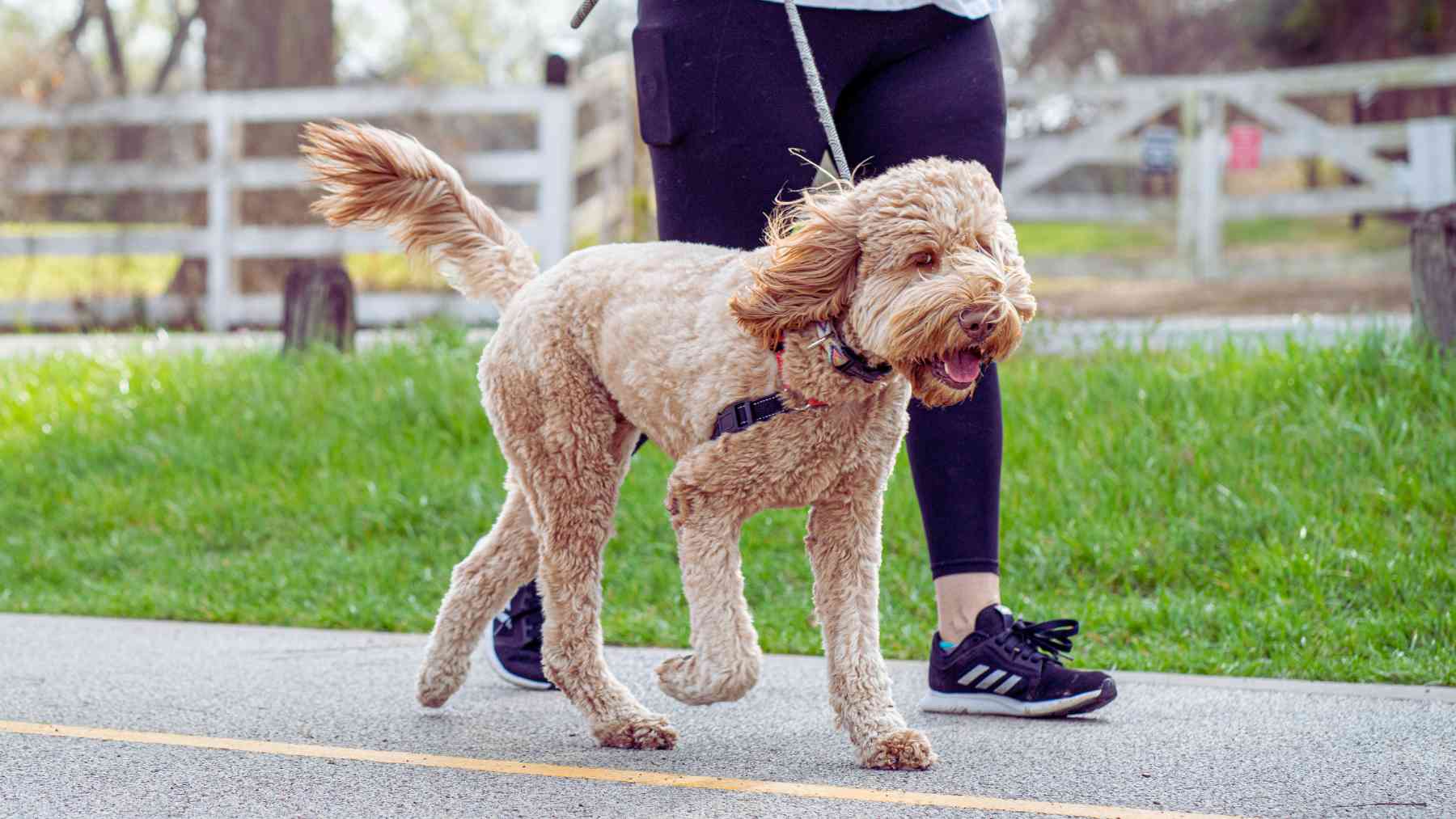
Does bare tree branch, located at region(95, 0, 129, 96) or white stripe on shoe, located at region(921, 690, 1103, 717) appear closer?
white stripe on shoe, located at region(921, 690, 1103, 717)

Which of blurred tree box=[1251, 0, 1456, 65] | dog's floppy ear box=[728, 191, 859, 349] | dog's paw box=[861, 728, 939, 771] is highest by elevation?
blurred tree box=[1251, 0, 1456, 65]

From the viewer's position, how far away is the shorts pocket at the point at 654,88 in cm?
353

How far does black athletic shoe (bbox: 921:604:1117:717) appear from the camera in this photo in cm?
360

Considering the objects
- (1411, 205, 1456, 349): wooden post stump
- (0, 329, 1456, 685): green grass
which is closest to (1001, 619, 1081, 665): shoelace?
(0, 329, 1456, 685): green grass

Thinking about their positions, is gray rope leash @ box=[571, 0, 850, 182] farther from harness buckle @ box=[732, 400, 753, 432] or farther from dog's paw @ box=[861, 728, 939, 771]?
dog's paw @ box=[861, 728, 939, 771]

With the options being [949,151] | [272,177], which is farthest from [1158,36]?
[949,151]

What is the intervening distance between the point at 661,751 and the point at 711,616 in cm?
48

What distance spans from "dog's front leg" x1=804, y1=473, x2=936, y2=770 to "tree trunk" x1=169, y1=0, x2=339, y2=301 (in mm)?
10393

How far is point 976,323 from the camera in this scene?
9.14 ft

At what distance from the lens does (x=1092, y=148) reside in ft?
48.8

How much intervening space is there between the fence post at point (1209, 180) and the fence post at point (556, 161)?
6.32 meters

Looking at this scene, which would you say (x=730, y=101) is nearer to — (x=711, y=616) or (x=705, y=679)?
(x=711, y=616)

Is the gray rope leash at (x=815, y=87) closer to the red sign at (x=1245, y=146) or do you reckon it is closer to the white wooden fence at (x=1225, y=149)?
the white wooden fence at (x=1225, y=149)

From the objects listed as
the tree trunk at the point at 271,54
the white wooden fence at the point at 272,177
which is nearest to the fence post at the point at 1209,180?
the white wooden fence at the point at 272,177
